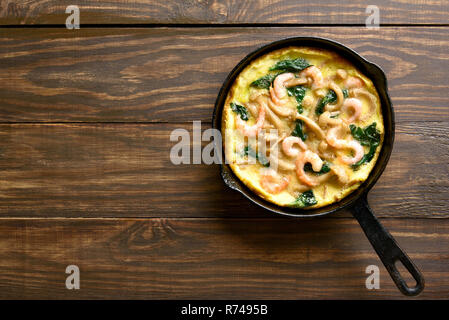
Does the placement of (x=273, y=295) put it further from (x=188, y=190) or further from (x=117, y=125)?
(x=117, y=125)

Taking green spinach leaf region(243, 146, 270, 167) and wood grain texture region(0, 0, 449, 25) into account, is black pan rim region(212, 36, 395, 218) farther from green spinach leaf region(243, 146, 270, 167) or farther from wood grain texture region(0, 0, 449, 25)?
wood grain texture region(0, 0, 449, 25)

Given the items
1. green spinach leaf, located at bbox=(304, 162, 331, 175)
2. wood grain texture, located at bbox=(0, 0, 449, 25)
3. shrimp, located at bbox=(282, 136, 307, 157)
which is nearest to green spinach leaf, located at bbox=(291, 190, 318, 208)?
green spinach leaf, located at bbox=(304, 162, 331, 175)

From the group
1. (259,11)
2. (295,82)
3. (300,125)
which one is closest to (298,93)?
(295,82)

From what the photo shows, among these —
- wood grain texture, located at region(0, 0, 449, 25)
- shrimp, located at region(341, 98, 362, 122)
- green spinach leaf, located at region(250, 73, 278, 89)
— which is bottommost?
shrimp, located at region(341, 98, 362, 122)
